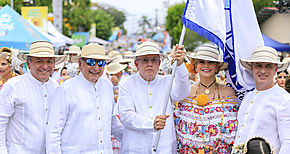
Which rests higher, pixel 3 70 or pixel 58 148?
pixel 3 70

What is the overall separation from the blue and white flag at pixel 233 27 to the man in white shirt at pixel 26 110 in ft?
5.83

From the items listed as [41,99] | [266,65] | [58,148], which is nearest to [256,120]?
[266,65]

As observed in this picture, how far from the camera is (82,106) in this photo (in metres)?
3.90

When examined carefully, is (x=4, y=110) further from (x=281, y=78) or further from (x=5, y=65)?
(x=281, y=78)

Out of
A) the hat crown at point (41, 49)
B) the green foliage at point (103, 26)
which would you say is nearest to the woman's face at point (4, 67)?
the hat crown at point (41, 49)

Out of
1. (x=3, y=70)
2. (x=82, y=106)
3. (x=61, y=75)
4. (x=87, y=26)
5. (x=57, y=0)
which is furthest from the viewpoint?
(x=87, y=26)

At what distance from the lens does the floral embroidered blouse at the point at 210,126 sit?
13.4ft

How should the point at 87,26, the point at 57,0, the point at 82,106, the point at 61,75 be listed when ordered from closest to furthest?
the point at 82,106, the point at 61,75, the point at 57,0, the point at 87,26

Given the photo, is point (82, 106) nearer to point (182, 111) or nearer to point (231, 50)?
point (182, 111)

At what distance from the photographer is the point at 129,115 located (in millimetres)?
4035

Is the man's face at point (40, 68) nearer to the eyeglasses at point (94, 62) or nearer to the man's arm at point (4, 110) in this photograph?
the man's arm at point (4, 110)

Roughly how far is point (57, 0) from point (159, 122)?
15774 millimetres

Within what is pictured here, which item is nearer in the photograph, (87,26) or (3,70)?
(3,70)

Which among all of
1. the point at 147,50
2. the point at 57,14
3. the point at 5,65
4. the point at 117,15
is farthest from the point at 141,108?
the point at 117,15
